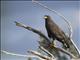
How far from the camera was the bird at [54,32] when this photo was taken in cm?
638

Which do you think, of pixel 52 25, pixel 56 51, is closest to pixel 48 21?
pixel 52 25

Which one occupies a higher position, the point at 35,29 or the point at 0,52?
the point at 35,29

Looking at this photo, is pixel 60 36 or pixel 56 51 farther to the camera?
pixel 60 36

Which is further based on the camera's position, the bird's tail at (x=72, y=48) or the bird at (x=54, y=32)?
the bird at (x=54, y=32)

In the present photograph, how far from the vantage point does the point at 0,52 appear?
6105mm

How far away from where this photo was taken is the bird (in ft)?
Answer: 20.9

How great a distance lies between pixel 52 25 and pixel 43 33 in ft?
2.29

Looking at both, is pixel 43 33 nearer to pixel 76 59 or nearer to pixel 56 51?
pixel 56 51

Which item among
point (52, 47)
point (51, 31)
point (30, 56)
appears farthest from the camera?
point (51, 31)

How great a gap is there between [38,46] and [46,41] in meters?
0.44

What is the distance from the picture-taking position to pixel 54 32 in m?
6.85

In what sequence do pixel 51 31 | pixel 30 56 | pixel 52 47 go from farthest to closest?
pixel 51 31 → pixel 52 47 → pixel 30 56

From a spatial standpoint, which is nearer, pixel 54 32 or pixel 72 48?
pixel 72 48

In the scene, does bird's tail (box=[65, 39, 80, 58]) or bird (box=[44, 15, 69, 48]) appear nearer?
bird's tail (box=[65, 39, 80, 58])
